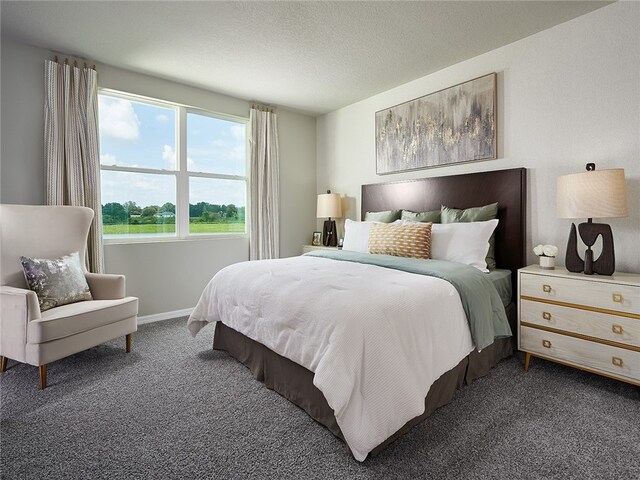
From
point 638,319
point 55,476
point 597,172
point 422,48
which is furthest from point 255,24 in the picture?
point 638,319

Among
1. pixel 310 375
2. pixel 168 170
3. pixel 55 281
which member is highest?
pixel 168 170

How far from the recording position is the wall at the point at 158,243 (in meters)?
2.90

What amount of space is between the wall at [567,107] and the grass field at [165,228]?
8.90 feet

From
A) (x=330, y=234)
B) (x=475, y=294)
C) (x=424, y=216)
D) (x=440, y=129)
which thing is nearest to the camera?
(x=475, y=294)

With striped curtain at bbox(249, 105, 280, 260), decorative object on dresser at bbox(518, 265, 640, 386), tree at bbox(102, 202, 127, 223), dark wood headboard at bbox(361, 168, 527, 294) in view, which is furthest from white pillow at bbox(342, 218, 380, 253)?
tree at bbox(102, 202, 127, 223)

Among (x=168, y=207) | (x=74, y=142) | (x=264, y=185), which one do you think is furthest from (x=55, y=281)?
(x=264, y=185)

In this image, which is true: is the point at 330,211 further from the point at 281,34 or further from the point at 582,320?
the point at 582,320

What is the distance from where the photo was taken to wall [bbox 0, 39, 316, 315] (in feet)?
9.50

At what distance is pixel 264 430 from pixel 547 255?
2.29m

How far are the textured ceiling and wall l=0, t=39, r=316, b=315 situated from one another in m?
0.19

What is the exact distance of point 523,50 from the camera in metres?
2.81

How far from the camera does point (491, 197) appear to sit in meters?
3.00

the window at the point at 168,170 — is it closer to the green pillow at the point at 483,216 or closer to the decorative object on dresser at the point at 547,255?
the green pillow at the point at 483,216

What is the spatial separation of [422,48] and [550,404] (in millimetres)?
2911
